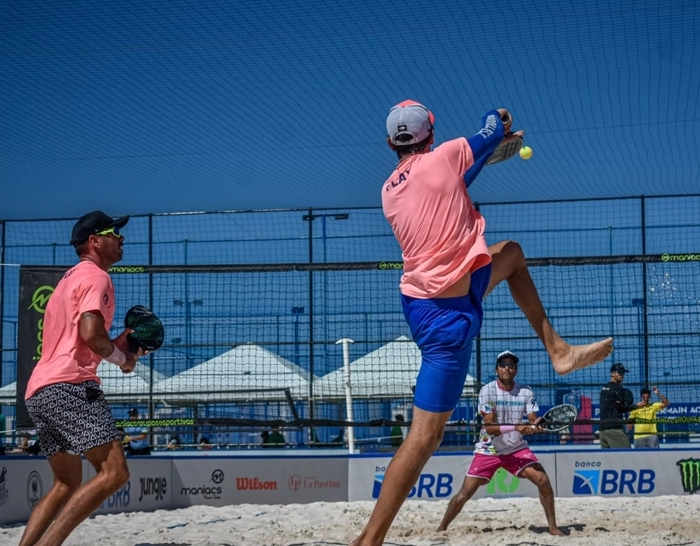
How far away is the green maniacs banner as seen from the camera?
9.25 metres

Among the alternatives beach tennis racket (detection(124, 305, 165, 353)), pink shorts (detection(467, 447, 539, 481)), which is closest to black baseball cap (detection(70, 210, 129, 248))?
beach tennis racket (detection(124, 305, 165, 353))

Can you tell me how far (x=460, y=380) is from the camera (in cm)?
392

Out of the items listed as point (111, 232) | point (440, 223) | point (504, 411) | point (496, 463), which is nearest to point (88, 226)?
point (111, 232)

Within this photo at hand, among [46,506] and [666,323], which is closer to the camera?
[46,506]

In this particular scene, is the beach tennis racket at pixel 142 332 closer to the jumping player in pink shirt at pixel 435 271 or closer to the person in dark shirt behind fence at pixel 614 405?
the jumping player in pink shirt at pixel 435 271

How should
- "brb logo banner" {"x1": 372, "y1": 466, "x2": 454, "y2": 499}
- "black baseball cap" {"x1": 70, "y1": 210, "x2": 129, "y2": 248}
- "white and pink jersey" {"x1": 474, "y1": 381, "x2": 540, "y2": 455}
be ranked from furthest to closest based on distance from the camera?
1. "brb logo banner" {"x1": 372, "y1": 466, "x2": 454, "y2": 499}
2. "white and pink jersey" {"x1": 474, "y1": 381, "x2": 540, "y2": 455}
3. "black baseball cap" {"x1": 70, "y1": 210, "x2": 129, "y2": 248}

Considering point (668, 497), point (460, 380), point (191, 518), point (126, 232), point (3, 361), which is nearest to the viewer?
point (460, 380)

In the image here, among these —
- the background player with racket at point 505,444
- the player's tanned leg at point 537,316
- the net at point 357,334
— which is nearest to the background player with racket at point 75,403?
the player's tanned leg at point 537,316

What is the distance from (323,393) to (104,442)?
29.0 ft

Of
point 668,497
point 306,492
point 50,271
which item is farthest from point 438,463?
point 50,271

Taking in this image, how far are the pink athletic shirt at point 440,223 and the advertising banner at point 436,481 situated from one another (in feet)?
22.1

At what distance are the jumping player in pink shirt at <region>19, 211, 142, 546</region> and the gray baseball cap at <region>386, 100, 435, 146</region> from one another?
5.94 ft

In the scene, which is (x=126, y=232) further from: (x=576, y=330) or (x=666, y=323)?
(x=666, y=323)

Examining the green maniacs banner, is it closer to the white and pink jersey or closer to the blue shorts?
the white and pink jersey
